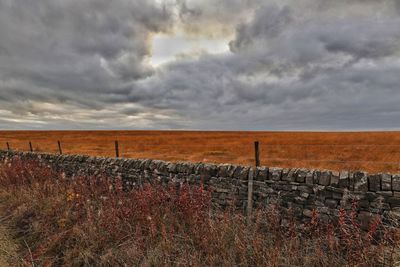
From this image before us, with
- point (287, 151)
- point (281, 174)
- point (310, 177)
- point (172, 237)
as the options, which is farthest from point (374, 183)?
point (287, 151)

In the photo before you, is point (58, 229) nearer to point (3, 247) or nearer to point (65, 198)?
point (3, 247)

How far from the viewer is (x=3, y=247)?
531cm

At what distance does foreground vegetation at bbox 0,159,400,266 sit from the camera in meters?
4.32

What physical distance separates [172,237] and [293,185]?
282cm

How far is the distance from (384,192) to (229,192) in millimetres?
3230

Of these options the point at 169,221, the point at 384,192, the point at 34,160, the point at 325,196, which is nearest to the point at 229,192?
the point at 169,221

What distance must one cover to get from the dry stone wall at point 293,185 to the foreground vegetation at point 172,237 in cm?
31

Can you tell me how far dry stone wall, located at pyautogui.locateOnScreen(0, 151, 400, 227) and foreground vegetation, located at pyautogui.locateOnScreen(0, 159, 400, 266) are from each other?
1.03 feet

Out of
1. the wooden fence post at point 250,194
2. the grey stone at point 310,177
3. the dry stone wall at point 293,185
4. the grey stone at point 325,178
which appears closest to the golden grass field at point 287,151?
the dry stone wall at point 293,185

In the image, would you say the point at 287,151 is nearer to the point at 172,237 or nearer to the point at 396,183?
the point at 396,183

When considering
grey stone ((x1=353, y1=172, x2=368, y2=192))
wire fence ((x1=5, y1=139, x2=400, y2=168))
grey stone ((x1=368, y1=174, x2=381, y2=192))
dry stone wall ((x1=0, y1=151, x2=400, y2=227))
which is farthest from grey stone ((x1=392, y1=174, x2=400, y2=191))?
wire fence ((x1=5, y1=139, x2=400, y2=168))

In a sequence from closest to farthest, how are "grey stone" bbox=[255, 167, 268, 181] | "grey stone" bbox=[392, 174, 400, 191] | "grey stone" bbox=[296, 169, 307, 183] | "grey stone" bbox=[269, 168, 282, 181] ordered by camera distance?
"grey stone" bbox=[392, 174, 400, 191] → "grey stone" bbox=[296, 169, 307, 183] → "grey stone" bbox=[269, 168, 282, 181] → "grey stone" bbox=[255, 167, 268, 181]

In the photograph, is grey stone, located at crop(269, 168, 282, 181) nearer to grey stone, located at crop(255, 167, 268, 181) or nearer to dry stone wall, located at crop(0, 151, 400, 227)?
dry stone wall, located at crop(0, 151, 400, 227)

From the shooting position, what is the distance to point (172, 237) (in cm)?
504
